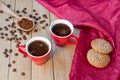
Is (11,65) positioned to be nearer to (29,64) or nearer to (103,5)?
(29,64)

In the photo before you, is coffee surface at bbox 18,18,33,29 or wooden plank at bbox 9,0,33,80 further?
coffee surface at bbox 18,18,33,29

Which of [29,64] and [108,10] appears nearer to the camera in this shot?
[29,64]

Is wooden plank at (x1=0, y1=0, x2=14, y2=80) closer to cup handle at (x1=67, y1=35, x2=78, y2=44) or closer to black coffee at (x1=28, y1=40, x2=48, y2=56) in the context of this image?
black coffee at (x1=28, y1=40, x2=48, y2=56)

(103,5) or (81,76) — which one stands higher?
(103,5)

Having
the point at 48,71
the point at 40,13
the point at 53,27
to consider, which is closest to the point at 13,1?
the point at 40,13

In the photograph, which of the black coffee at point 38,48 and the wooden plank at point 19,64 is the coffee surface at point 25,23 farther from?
the black coffee at point 38,48

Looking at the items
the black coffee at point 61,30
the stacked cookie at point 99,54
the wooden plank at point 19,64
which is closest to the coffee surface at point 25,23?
the wooden plank at point 19,64

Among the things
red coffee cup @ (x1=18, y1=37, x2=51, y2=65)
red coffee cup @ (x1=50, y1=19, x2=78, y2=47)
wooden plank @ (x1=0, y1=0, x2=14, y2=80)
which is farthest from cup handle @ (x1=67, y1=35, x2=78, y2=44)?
wooden plank @ (x1=0, y1=0, x2=14, y2=80)
